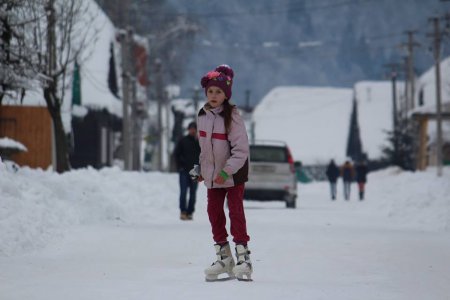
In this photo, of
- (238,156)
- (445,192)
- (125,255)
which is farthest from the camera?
(445,192)

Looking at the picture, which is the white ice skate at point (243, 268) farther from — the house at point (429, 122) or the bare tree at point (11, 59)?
the house at point (429, 122)

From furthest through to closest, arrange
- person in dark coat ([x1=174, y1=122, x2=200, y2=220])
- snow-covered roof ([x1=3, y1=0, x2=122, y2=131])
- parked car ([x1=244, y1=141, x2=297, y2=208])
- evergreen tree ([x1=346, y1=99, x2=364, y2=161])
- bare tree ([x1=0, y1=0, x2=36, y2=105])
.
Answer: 1. evergreen tree ([x1=346, y1=99, x2=364, y2=161])
2. snow-covered roof ([x1=3, y1=0, x2=122, y2=131])
3. parked car ([x1=244, y1=141, x2=297, y2=208])
4. person in dark coat ([x1=174, y1=122, x2=200, y2=220])
5. bare tree ([x1=0, y1=0, x2=36, y2=105])

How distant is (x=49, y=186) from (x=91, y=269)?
6834mm

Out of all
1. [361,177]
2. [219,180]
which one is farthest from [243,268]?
[361,177]

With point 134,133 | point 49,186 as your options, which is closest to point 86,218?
point 49,186

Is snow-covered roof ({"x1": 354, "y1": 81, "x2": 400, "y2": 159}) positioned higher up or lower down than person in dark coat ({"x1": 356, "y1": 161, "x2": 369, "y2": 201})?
higher up

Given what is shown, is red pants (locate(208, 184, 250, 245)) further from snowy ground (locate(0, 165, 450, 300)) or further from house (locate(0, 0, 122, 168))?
house (locate(0, 0, 122, 168))

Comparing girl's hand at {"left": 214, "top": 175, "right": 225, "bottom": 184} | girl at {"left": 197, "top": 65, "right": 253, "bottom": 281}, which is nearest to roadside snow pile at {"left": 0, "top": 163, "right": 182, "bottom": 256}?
girl at {"left": 197, "top": 65, "right": 253, "bottom": 281}

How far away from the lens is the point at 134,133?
48688 mm

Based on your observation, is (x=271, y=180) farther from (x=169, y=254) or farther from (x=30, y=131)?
(x=169, y=254)

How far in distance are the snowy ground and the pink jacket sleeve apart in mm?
931

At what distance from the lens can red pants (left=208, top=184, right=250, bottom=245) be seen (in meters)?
9.12

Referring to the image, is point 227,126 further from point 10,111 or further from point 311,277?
point 10,111

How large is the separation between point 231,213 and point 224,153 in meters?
0.50
